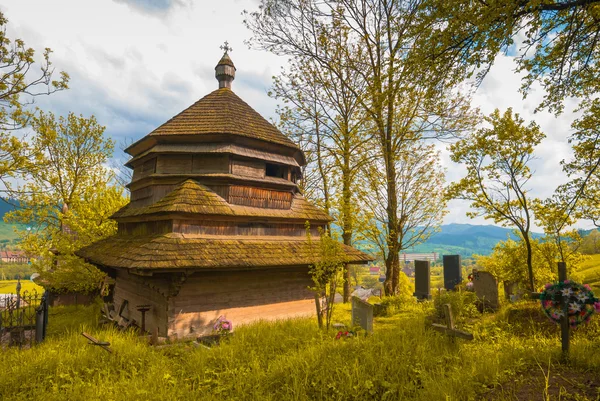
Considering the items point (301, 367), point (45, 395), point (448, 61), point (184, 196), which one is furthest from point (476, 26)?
point (45, 395)

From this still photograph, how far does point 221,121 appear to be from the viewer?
1183 centimetres

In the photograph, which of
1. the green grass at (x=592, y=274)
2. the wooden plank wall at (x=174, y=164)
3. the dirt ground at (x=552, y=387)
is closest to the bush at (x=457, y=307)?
the dirt ground at (x=552, y=387)

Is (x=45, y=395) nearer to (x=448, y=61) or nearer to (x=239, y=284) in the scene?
(x=239, y=284)

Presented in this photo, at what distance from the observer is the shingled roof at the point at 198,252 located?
8.19 metres

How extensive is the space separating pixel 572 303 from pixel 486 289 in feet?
21.9

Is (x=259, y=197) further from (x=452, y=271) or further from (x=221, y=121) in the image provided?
(x=452, y=271)

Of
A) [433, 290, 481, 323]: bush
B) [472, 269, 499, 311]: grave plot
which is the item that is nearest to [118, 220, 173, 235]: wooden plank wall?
[433, 290, 481, 323]: bush

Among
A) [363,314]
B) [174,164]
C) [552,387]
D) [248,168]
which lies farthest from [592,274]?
[174,164]

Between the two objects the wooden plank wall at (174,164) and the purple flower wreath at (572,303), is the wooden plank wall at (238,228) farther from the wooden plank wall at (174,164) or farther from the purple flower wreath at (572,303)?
the purple flower wreath at (572,303)

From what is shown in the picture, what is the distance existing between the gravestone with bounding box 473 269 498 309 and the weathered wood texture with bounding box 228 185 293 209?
8190mm

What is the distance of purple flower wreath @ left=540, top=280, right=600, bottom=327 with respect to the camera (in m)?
5.75

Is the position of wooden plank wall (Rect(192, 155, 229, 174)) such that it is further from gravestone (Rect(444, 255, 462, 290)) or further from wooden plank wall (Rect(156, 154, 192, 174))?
gravestone (Rect(444, 255, 462, 290))

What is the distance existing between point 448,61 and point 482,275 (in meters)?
9.38

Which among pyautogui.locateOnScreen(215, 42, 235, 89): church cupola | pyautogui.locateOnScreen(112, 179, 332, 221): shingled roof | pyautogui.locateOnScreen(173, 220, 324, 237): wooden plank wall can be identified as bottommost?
pyautogui.locateOnScreen(173, 220, 324, 237): wooden plank wall
